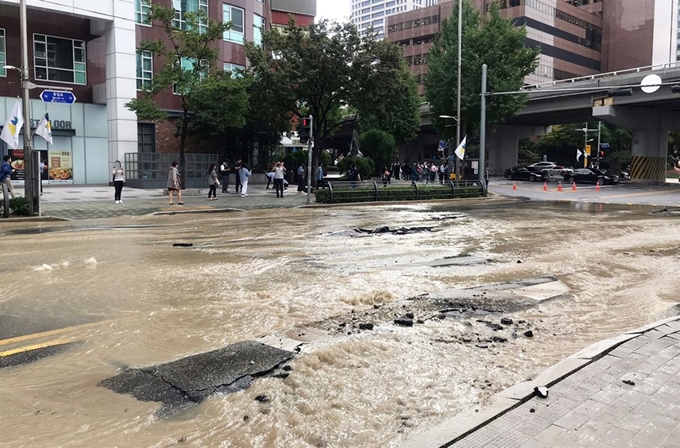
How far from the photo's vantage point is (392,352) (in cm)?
610

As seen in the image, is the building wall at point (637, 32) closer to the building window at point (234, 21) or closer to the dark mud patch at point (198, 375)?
the building window at point (234, 21)

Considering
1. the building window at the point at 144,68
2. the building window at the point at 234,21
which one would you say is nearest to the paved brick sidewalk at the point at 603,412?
the building window at the point at 144,68

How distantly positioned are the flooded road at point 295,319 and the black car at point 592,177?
125 feet

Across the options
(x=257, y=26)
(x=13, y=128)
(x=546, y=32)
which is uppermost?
(x=546, y=32)

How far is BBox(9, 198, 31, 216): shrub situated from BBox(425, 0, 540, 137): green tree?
119 ft

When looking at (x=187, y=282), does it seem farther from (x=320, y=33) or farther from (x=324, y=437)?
(x=320, y=33)

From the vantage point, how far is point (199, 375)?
17.7 ft

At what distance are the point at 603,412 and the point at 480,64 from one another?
46.0 m

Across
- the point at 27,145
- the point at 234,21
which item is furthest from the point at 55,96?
the point at 234,21

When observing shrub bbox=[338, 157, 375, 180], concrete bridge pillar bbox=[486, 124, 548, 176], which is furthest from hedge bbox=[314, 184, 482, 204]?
concrete bridge pillar bbox=[486, 124, 548, 176]

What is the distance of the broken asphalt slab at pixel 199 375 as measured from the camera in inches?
196

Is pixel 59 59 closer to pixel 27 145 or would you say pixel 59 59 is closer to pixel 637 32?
pixel 27 145

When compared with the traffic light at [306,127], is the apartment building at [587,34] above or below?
above

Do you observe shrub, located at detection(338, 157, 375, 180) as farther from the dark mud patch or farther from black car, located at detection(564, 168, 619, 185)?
the dark mud patch
